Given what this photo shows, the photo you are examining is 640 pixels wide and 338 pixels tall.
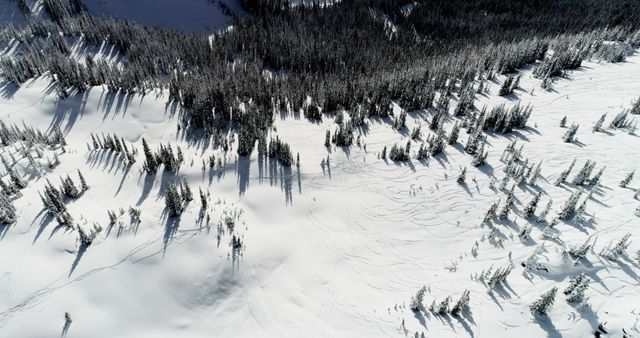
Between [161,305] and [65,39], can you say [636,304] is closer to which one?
[161,305]

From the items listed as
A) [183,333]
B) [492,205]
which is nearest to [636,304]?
[492,205]

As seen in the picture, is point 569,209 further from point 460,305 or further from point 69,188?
point 69,188

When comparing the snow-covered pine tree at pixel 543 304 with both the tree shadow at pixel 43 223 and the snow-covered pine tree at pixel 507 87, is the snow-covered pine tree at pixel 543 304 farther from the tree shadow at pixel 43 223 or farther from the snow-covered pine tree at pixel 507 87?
the tree shadow at pixel 43 223

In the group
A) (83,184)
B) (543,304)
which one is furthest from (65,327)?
(543,304)

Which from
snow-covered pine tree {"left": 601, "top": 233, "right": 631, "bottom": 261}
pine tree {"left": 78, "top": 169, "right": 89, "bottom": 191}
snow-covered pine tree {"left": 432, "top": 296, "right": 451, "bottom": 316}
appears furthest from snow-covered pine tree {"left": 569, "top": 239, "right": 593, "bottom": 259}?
pine tree {"left": 78, "top": 169, "right": 89, "bottom": 191}

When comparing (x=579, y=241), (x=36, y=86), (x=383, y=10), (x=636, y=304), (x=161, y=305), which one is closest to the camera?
(x=636, y=304)
